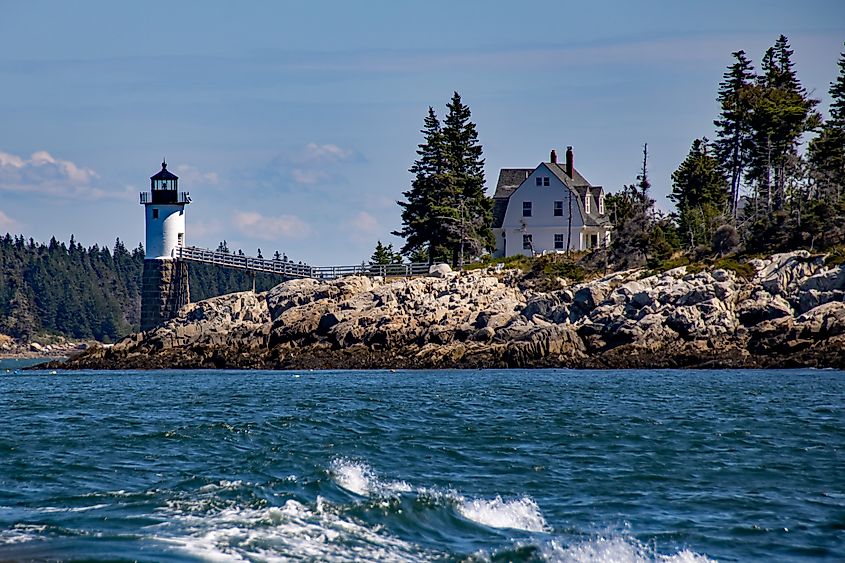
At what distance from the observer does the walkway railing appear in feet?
223

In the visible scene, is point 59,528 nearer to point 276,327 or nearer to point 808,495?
point 808,495

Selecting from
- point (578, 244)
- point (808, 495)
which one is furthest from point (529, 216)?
point (808, 495)

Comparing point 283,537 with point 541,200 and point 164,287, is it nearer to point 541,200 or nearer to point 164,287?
point 164,287

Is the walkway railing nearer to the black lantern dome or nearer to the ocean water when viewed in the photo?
the black lantern dome

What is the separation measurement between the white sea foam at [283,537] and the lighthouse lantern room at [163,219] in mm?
54390

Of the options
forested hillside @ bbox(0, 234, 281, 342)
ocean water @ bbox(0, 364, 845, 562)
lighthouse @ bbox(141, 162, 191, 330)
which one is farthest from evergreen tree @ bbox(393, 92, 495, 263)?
forested hillside @ bbox(0, 234, 281, 342)

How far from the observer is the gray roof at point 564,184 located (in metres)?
75.2

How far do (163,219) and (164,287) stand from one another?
410cm

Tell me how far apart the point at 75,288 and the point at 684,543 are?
145m

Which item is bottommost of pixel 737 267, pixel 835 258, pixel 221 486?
A: pixel 221 486

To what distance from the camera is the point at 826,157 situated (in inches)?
2692

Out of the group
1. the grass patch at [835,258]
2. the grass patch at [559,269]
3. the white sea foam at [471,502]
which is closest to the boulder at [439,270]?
the grass patch at [559,269]

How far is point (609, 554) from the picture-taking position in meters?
14.0

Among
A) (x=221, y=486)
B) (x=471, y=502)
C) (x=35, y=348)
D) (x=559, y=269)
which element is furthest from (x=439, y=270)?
(x=35, y=348)
